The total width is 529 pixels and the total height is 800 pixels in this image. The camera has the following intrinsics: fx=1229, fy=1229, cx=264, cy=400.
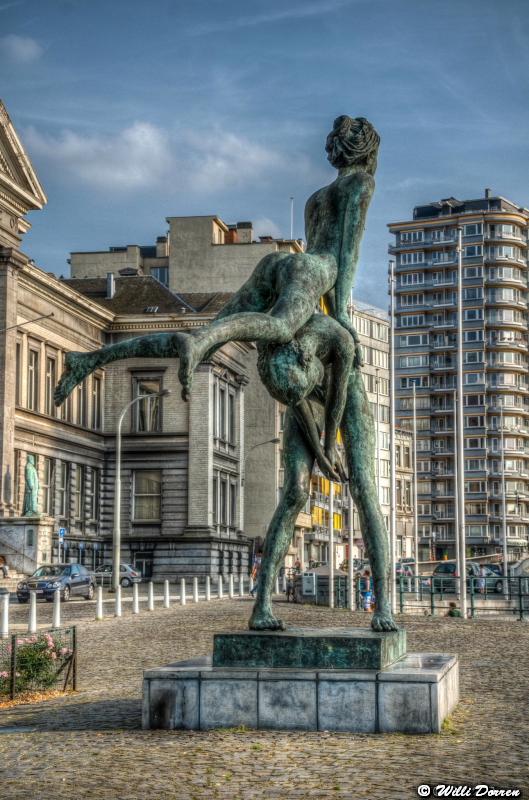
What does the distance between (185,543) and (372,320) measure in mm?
53427

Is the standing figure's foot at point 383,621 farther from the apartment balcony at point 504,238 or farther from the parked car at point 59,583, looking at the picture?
the apartment balcony at point 504,238

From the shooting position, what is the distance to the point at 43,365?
5803 cm

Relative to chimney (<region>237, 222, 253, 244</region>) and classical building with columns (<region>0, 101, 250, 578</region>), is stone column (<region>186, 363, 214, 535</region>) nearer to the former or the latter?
classical building with columns (<region>0, 101, 250, 578</region>)

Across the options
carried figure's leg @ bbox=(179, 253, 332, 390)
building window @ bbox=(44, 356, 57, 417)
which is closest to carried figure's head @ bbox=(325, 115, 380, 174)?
carried figure's leg @ bbox=(179, 253, 332, 390)

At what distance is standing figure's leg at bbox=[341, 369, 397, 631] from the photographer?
9.94 meters

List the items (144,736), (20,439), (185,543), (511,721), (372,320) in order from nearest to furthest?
(144,736)
(511,721)
(20,439)
(185,543)
(372,320)

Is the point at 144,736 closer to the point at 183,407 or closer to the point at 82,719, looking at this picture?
the point at 82,719

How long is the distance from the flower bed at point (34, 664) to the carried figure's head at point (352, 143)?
6.35 m

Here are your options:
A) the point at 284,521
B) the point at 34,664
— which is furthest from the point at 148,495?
the point at 284,521

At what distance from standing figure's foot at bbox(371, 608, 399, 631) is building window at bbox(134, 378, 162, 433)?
5708 centimetres

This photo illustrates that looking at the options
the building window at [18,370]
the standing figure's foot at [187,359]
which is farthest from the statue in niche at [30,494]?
the standing figure's foot at [187,359]

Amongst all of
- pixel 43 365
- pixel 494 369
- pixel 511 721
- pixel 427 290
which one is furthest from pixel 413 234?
pixel 511 721

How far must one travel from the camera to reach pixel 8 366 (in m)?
53.2

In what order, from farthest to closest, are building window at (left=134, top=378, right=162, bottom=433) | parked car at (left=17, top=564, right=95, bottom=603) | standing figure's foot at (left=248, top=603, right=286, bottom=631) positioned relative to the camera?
building window at (left=134, top=378, right=162, bottom=433) → parked car at (left=17, top=564, right=95, bottom=603) → standing figure's foot at (left=248, top=603, right=286, bottom=631)
